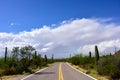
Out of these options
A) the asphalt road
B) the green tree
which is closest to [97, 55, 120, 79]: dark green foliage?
the asphalt road

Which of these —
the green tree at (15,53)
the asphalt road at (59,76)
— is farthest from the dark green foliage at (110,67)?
the green tree at (15,53)

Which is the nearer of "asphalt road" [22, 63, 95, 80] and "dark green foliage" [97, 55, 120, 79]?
"asphalt road" [22, 63, 95, 80]

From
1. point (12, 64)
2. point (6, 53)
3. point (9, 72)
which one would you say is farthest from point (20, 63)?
point (6, 53)

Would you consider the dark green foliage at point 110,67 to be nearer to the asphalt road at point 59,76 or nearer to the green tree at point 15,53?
the asphalt road at point 59,76

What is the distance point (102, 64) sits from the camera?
30719 millimetres

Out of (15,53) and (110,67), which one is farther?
(15,53)

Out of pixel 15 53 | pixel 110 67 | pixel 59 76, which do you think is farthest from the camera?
pixel 15 53

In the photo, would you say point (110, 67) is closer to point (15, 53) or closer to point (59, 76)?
point (59, 76)

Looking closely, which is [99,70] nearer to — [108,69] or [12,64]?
[108,69]

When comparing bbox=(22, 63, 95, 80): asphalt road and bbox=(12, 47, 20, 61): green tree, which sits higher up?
bbox=(12, 47, 20, 61): green tree

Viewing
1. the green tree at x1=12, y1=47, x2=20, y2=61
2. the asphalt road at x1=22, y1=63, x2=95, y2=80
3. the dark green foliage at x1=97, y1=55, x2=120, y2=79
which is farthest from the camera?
the green tree at x1=12, y1=47, x2=20, y2=61

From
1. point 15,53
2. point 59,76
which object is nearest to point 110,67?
point 59,76

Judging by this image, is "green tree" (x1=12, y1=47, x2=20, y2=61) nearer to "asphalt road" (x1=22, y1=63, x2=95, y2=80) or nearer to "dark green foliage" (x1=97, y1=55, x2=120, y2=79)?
"asphalt road" (x1=22, y1=63, x2=95, y2=80)

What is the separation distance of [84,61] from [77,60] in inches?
397
